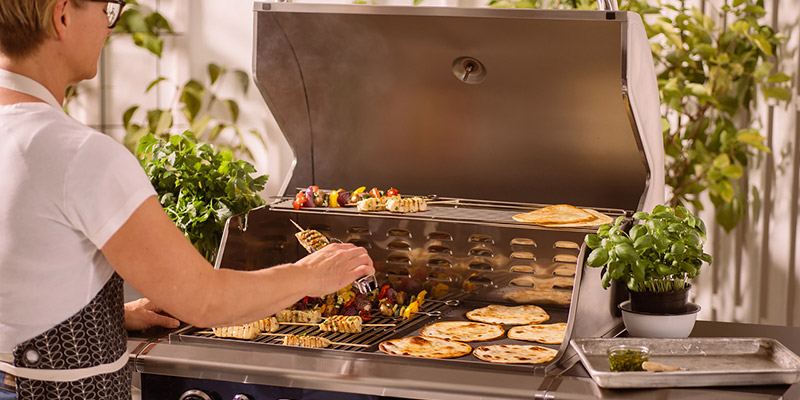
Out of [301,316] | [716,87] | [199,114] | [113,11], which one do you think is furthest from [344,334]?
[199,114]

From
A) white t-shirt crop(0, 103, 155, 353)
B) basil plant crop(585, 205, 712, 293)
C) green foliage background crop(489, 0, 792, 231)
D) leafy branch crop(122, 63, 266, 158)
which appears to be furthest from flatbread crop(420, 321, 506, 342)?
leafy branch crop(122, 63, 266, 158)

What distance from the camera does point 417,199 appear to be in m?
1.85

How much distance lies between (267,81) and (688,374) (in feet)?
3.66

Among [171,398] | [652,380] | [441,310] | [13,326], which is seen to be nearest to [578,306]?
[652,380]

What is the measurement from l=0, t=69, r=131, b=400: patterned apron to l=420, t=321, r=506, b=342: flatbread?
61 cm

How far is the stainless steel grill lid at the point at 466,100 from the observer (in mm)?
1720

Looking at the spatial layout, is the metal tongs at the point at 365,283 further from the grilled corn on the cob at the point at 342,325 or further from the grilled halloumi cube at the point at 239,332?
the grilled halloumi cube at the point at 239,332

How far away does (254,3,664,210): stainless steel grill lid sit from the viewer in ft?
5.64

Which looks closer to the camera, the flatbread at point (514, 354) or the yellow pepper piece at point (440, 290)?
the flatbread at point (514, 354)

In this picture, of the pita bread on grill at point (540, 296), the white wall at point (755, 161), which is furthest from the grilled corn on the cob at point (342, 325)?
the white wall at point (755, 161)

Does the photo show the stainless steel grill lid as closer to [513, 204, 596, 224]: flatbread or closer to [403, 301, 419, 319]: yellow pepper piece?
[513, 204, 596, 224]: flatbread

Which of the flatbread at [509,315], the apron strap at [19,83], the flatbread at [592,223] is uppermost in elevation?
the apron strap at [19,83]

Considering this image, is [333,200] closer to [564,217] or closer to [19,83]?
[564,217]

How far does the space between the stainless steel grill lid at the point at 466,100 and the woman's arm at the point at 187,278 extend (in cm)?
70
